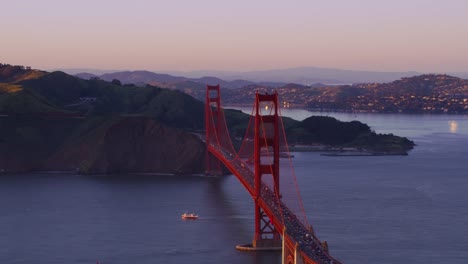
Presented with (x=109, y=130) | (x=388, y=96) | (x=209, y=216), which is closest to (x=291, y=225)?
(x=209, y=216)

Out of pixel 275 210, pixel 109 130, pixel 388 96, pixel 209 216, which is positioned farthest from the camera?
pixel 388 96

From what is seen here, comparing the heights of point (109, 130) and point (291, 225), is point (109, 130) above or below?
above

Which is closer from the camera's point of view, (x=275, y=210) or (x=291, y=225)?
(x=291, y=225)

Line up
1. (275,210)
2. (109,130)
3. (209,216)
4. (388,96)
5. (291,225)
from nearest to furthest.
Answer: (291,225) < (275,210) < (209,216) < (109,130) < (388,96)

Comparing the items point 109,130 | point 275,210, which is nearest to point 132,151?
point 109,130

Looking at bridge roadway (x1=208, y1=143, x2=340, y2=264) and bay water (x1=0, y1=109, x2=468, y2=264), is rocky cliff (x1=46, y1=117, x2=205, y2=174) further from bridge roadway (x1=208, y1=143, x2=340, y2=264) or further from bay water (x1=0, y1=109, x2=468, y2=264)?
bridge roadway (x1=208, y1=143, x2=340, y2=264)

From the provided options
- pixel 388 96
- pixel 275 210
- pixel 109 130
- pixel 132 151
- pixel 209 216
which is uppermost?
pixel 109 130

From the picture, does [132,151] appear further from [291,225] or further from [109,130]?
[291,225]

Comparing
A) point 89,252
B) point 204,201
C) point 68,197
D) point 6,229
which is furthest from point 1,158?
point 89,252

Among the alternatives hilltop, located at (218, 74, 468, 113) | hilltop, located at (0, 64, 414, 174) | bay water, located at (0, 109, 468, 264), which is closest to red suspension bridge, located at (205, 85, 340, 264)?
bay water, located at (0, 109, 468, 264)
